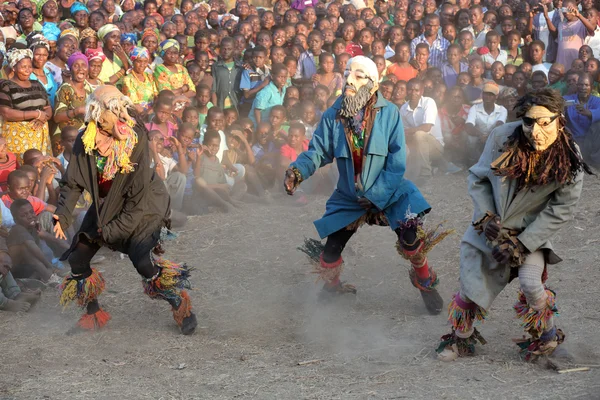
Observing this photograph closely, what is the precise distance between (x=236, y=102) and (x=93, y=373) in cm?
654

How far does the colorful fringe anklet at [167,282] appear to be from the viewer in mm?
6027

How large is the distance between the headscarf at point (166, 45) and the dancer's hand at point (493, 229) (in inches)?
273

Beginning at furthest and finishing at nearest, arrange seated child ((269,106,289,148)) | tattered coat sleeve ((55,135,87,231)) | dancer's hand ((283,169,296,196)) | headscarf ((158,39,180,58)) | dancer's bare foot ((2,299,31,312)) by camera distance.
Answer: headscarf ((158,39,180,58)), seated child ((269,106,289,148)), dancer's bare foot ((2,299,31,312)), dancer's hand ((283,169,296,196)), tattered coat sleeve ((55,135,87,231))

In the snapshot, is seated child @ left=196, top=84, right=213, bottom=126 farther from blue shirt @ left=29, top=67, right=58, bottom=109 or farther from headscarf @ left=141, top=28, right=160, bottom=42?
blue shirt @ left=29, top=67, right=58, bottom=109

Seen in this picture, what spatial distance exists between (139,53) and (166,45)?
66 cm

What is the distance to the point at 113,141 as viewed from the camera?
5.80 meters

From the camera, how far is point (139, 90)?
10445mm

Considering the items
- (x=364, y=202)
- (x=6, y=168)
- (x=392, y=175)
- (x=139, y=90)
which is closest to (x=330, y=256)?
(x=364, y=202)

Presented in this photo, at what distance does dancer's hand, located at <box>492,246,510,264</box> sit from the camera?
5.05 meters

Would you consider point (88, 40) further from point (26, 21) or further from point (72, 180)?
point (72, 180)

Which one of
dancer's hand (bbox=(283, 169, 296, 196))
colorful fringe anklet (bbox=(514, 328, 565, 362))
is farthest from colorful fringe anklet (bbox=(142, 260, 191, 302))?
colorful fringe anklet (bbox=(514, 328, 565, 362))

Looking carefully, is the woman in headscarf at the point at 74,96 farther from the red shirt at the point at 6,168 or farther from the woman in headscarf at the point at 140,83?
the red shirt at the point at 6,168

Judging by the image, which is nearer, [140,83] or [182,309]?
[182,309]

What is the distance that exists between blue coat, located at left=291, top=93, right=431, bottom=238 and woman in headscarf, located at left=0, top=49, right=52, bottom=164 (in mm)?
3954
